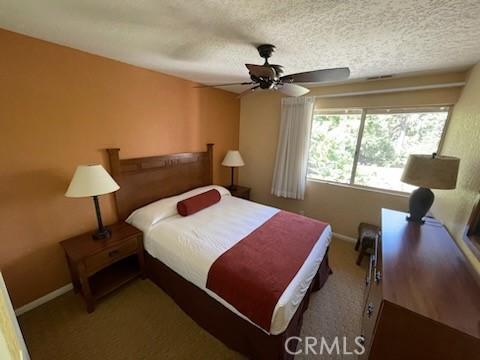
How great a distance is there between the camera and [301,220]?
2.21m

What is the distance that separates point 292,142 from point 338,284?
2.02m

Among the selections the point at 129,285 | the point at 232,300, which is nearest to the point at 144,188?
the point at 129,285

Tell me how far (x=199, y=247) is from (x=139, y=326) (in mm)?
813

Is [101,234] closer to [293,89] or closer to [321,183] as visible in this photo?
[293,89]

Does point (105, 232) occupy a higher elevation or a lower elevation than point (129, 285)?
higher

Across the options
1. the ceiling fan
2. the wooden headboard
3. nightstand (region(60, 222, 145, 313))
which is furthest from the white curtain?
nightstand (region(60, 222, 145, 313))

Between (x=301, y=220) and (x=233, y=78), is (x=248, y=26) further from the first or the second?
(x=301, y=220)

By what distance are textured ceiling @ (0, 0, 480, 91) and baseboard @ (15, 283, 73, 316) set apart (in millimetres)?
2206

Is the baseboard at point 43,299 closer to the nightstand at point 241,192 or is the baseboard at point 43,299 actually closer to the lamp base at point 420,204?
the nightstand at point 241,192

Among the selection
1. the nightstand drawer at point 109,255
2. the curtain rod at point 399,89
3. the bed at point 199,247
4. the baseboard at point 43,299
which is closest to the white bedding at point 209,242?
the bed at point 199,247

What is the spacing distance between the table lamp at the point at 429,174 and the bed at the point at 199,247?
848 millimetres

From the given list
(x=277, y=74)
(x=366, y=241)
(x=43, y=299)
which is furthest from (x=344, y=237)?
(x=43, y=299)

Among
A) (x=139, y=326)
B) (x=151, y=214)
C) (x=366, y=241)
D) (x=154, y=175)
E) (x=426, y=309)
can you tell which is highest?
(x=154, y=175)

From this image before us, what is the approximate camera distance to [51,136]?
167 centimetres
